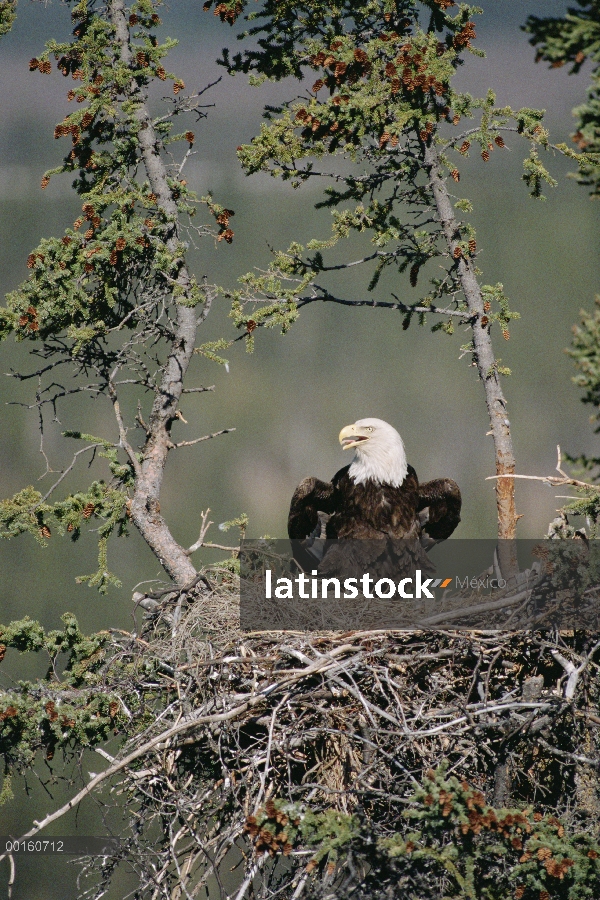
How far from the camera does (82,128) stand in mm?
6465

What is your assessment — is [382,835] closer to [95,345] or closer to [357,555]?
[357,555]

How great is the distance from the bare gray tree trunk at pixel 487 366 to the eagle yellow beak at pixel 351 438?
1.08 metres

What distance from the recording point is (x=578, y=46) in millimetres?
3723

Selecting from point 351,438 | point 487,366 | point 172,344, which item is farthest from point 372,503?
point 172,344

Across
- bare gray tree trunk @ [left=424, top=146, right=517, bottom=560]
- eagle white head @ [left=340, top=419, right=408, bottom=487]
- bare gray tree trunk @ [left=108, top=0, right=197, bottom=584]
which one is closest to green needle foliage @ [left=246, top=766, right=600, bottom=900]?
bare gray tree trunk @ [left=424, top=146, right=517, bottom=560]

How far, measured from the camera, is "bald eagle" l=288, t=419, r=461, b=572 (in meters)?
6.97

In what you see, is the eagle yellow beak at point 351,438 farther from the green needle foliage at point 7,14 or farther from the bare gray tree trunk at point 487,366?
the green needle foliage at point 7,14

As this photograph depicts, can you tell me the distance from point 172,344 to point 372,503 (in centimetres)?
170

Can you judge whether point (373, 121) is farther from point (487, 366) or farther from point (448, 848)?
point (448, 848)

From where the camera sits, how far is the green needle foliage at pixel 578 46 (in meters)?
3.68

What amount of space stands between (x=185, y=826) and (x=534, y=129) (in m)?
4.39

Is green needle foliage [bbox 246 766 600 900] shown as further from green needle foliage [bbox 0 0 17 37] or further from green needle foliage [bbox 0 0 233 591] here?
green needle foliage [bbox 0 0 17 37]

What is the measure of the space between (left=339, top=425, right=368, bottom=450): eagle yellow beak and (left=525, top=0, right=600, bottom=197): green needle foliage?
11.7ft

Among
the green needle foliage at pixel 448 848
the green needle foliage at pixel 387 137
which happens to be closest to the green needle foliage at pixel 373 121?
the green needle foliage at pixel 387 137
